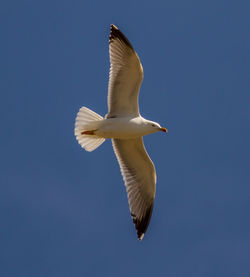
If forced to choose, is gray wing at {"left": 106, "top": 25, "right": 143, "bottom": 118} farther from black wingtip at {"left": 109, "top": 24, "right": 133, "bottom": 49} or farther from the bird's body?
the bird's body

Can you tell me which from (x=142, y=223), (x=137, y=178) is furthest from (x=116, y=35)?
(x=142, y=223)

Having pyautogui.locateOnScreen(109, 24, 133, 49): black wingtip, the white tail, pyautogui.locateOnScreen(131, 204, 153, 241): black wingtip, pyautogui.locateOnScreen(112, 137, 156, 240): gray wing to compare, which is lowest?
pyautogui.locateOnScreen(131, 204, 153, 241): black wingtip

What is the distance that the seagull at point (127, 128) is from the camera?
386 inches

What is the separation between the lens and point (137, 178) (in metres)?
10.6

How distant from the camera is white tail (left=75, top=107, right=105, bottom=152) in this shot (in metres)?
10.0

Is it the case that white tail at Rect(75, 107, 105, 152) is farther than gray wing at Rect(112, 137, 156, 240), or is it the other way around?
gray wing at Rect(112, 137, 156, 240)

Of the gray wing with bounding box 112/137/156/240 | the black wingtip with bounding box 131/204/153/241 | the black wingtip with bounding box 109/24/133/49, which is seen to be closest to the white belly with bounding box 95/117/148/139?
the gray wing with bounding box 112/137/156/240

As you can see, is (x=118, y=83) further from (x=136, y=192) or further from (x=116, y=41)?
(x=136, y=192)

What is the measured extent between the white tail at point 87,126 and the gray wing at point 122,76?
0.96 ft

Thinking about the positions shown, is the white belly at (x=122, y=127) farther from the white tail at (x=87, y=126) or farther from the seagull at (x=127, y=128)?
the white tail at (x=87, y=126)

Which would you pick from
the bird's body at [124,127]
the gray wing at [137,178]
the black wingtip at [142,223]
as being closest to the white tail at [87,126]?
the bird's body at [124,127]

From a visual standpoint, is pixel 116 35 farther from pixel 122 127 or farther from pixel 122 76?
pixel 122 127

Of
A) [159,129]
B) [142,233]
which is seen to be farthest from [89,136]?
[142,233]

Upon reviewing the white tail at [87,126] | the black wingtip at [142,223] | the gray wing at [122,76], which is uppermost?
the gray wing at [122,76]
